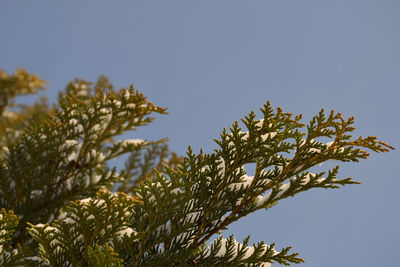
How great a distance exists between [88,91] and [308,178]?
7192 millimetres

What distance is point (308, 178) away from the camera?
3305mm

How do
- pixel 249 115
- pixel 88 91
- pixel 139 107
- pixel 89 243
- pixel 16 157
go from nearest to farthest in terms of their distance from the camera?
1. pixel 89 243
2. pixel 249 115
3. pixel 16 157
4. pixel 139 107
5. pixel 88 91

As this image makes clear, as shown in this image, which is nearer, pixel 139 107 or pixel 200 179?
pixel 200 179

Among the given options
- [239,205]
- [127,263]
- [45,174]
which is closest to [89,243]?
[127,263]

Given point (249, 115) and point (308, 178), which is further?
point (308, 178)

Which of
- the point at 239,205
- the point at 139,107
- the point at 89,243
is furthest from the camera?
the point at 139,107

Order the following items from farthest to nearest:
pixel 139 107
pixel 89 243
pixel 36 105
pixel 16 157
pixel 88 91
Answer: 1. pixel 36 105
2. pixel 88 91
3. pixel 139 107
4. pixel 16 157
5. pixel 89 243

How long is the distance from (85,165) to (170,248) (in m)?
2.73

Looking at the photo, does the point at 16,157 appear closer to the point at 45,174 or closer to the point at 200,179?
the point at 45,174

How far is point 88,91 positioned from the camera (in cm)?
903

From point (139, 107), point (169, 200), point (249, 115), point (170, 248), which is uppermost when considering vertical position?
point (139, 107)

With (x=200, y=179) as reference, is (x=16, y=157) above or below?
above

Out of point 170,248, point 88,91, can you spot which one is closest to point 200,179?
point 170,248

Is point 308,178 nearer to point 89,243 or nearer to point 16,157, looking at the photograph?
point 89,243
